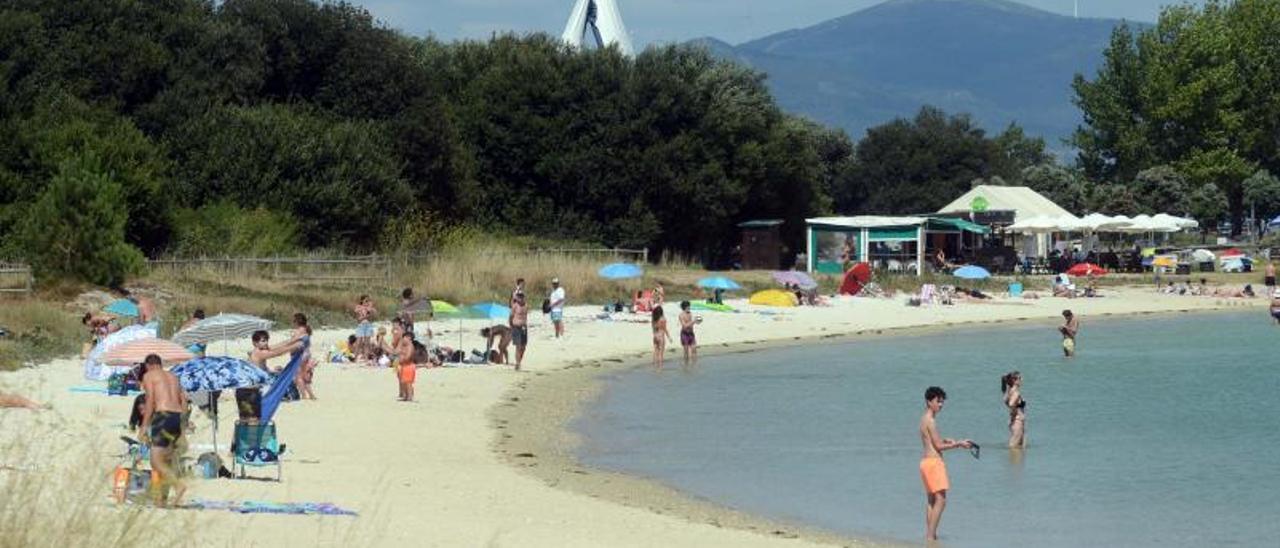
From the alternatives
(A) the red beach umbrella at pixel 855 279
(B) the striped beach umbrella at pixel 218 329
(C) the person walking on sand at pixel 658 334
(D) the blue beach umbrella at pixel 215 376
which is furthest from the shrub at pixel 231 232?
(D) the blue beach umbrella at pixel 215 376

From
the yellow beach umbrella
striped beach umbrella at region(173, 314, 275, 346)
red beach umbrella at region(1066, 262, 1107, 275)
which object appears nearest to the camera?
striped beach umbrella at region(173, 314, 275, 346)

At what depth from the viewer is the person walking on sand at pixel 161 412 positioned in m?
13.7

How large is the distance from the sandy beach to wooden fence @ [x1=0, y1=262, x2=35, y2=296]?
4.78 metres

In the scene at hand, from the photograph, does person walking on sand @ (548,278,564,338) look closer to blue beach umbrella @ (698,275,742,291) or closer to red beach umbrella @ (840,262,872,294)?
blue beach umbrella @ (698,275,742,291)

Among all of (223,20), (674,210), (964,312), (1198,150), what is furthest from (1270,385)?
(1198,150)

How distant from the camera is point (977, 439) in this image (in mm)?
24984

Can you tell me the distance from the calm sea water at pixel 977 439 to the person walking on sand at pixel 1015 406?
0.92ft

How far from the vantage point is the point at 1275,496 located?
20.5 meters

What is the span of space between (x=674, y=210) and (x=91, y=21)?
2020 centimetres

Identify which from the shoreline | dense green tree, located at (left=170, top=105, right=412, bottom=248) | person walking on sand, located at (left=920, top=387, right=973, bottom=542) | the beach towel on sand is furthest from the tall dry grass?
dense green tree, located at (left=170, top=105, right=412, bottom=248)

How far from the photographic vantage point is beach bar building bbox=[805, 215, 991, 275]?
190 feet

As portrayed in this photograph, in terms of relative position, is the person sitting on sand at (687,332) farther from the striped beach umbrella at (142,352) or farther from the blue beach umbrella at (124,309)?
the striped beach umbrella at (142,352)

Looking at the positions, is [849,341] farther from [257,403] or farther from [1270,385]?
[257,403]

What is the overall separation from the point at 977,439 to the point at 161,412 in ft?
44.0
